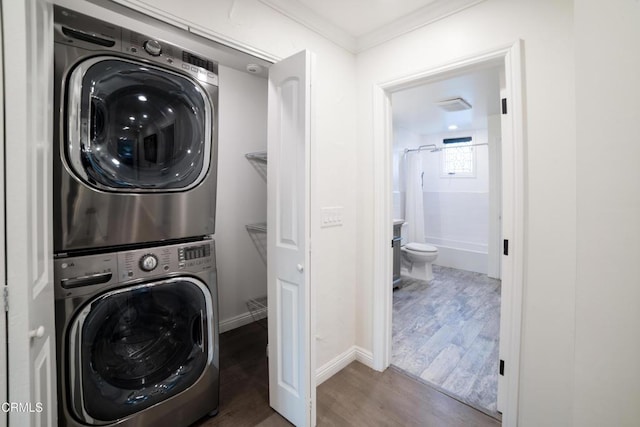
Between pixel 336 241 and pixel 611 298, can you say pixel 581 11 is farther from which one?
pixel 336 241

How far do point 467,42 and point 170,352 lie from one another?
240 cm

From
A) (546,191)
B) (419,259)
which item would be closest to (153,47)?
(546,191)

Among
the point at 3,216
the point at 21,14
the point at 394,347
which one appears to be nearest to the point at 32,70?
the point at 21,14

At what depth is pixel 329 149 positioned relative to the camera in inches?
76.1

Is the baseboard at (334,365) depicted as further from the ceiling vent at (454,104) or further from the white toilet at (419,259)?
the ceiling vent at (454,104)

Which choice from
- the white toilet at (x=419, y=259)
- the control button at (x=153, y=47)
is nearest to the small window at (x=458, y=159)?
the white toilet at (x=419, y=259)

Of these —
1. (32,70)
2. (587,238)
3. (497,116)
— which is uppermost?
(497,116)

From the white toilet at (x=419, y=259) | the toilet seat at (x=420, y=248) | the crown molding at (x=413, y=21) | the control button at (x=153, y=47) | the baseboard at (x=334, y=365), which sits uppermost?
the crown molding at (x=413, y=21)

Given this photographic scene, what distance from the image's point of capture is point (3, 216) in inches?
23.3

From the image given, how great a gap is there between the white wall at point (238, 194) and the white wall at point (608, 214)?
8.38 feet

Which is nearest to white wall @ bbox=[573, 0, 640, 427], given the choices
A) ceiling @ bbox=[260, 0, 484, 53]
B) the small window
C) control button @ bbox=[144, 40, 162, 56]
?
ceiling @ bbox=[260, 0, 484, 53]

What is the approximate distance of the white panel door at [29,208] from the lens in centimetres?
60

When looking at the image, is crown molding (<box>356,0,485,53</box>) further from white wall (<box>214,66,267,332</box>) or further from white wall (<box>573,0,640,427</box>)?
white wall (<box>214,66,267,332</box>)

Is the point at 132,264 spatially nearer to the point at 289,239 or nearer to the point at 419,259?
the point at 289,239
